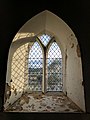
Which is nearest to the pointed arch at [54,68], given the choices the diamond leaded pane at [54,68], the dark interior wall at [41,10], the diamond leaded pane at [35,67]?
the diamond leaded pane at [54,68]

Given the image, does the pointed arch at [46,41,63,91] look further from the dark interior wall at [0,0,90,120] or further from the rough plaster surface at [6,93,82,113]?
the dark interior wall at [0,0,90,120]

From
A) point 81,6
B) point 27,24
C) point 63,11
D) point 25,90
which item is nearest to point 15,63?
point 25,90

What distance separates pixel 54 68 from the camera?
277 centimetres

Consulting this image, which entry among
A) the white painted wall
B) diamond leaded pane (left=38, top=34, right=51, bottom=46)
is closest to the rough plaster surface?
the white painted wall

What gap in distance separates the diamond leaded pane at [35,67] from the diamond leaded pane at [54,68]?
115 millimetres

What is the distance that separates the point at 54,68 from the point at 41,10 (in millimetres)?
926

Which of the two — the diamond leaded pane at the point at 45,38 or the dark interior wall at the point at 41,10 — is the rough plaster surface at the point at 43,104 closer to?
the dark interior wall at the point at 41,10

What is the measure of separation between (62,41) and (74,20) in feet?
1.76

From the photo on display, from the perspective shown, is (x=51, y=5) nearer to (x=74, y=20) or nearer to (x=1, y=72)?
(x=74, y=20)

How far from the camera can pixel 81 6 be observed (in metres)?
2.07

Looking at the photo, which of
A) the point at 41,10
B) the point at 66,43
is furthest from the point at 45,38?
the point at 41,10

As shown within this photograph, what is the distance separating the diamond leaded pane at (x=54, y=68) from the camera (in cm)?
269

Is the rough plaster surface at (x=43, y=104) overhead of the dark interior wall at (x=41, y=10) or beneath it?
beneath

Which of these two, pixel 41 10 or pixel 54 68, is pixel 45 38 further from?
pixel 41 10
